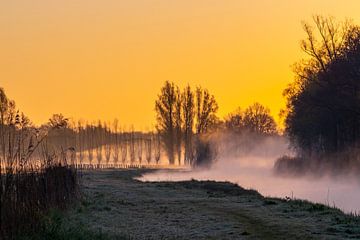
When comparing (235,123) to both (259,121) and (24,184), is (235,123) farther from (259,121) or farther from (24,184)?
(24,184)

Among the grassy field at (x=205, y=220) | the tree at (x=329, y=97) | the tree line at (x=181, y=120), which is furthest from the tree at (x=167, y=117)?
the grassy field at (x=205, y=220)

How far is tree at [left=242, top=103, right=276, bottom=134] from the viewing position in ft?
429

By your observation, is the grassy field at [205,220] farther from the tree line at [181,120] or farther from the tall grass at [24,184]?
the tree line at [181,120]

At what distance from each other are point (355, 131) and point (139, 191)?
27.9 meters

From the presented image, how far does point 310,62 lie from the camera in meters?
59.9

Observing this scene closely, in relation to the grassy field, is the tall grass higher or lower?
higher

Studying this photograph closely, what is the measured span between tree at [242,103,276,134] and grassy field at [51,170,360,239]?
10264 cm

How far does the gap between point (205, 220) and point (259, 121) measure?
11313 centimetres

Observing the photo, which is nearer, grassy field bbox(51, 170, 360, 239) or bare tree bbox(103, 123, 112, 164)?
grassy field bbox(51, 170, 360, 239)

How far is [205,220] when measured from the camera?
66.8 ft

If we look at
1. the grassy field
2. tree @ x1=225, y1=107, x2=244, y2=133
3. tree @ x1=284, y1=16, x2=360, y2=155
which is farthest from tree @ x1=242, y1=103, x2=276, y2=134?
the grassy field

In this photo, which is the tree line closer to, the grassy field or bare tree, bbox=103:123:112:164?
bare tree, bbox=103:123:112:164

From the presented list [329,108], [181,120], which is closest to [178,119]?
[181,120]

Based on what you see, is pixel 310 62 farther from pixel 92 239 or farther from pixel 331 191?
pixel 92 239
